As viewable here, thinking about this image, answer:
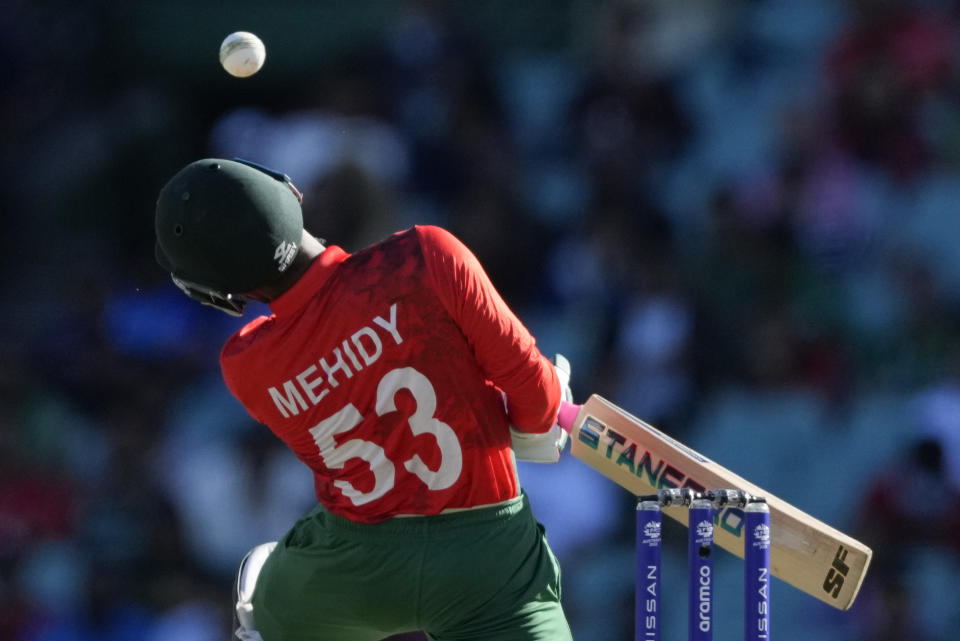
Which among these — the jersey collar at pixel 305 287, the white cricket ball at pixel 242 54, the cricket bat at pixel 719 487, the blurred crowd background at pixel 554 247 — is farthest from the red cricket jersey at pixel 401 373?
the blurred crowd background at pixel 554 247

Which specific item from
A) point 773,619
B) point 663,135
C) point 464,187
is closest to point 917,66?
point 663,135

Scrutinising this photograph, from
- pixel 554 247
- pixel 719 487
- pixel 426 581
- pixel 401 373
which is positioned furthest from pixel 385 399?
pixel 554 247

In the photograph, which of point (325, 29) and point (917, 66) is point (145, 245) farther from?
point (917, 66)

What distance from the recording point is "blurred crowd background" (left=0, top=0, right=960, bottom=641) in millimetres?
5945

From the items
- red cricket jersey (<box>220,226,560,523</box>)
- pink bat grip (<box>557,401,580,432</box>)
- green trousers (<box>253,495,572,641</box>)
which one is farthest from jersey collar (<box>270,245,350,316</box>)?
pink bat grip (<box>557,401,580,432</box>)

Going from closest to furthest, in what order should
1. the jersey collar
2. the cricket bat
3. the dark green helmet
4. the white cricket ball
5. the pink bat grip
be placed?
1. the dark green helmet
2. the jersey collar
3. the cricket bat
4. the pink bat grip
5. the white cricket ball

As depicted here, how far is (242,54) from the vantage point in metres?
3.86

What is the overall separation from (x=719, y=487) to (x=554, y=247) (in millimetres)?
3507

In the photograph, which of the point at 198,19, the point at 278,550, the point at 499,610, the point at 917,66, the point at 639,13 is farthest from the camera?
the point at 198,19

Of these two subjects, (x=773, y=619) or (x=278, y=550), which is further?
(x=773, y=619)

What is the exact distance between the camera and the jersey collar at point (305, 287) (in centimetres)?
296

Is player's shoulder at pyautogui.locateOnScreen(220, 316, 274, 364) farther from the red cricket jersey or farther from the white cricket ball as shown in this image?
the white cricket ball

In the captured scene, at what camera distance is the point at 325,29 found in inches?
294

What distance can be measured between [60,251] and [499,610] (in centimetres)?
505
